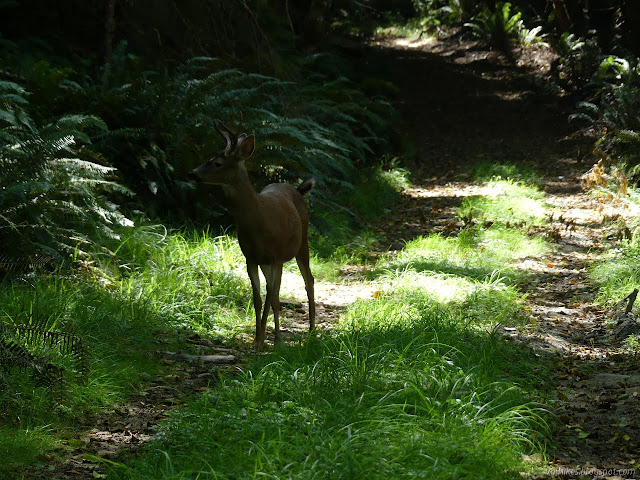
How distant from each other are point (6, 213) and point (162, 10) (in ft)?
19.2

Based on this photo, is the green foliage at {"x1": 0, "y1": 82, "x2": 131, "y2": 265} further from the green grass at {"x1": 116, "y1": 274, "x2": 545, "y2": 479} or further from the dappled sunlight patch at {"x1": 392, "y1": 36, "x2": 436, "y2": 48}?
the dappled sunlight patch at {"x1": 392, "y1": 36, "x2": 436, "y2": 48}

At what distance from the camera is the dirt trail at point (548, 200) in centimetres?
430

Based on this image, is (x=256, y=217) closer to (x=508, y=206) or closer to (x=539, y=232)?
(x=539, y=232)

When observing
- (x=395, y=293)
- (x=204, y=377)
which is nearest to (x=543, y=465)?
(x=204, y=377)

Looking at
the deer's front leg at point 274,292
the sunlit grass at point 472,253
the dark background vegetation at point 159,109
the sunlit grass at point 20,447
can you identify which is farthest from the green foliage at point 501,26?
the sunlit grass at point 20,447

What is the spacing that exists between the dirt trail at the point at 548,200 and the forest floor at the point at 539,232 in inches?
0.6

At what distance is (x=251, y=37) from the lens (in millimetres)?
10781

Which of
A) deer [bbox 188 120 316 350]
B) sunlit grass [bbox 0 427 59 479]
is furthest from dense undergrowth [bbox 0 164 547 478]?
deer [bbox 188 120 316 350]

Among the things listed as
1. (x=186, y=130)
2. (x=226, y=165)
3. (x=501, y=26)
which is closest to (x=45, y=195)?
(x=226, y=165)

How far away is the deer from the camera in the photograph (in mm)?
5523

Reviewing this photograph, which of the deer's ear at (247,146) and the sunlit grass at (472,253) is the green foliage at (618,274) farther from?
the deer's ear at (247,146)

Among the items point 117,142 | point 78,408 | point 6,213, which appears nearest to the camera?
point 78,408

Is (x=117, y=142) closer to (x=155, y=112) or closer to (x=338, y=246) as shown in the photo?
(x=155, y=112)

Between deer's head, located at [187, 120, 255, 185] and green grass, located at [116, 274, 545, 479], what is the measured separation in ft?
4.53
